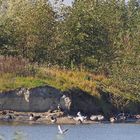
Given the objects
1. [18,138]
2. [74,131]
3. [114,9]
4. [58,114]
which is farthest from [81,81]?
[18,138]

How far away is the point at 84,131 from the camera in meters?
32.2

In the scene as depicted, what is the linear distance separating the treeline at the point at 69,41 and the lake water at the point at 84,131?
10795 mm

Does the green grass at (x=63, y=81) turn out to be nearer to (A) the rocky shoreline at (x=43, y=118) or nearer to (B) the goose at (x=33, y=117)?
(A) the rocky shoreline at (x=43, y=118)

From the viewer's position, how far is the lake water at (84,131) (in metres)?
28.8

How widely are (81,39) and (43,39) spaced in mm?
2872

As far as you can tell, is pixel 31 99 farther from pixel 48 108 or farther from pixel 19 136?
pixel 19 136

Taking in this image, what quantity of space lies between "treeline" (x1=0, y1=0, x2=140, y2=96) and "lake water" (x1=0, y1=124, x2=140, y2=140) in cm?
1079

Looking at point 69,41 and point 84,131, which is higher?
point 69,41

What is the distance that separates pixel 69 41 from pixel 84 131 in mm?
17913

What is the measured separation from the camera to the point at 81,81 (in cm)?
4341

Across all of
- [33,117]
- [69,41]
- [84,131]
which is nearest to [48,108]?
[33,117]

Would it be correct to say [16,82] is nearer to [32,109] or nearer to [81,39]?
[32,109]

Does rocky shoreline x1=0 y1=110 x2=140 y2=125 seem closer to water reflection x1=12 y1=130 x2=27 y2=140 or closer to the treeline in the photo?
the treeline

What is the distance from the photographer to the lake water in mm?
28812
